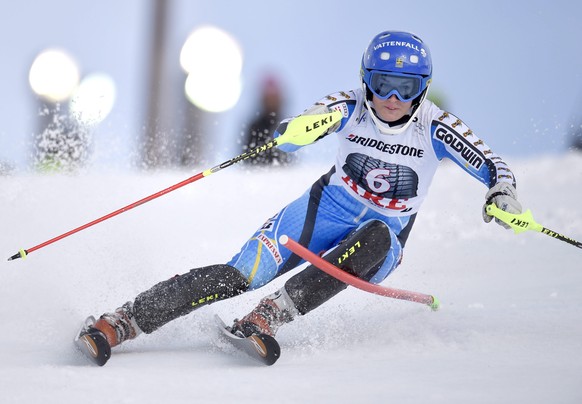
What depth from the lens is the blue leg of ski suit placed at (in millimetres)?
3604

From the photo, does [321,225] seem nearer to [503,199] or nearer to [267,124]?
[503,199]

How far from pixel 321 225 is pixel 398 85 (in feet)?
2.36

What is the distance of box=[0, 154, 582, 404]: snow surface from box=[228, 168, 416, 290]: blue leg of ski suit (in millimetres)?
323

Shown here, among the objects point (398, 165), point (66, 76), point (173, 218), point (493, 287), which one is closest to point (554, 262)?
point (493, 287)

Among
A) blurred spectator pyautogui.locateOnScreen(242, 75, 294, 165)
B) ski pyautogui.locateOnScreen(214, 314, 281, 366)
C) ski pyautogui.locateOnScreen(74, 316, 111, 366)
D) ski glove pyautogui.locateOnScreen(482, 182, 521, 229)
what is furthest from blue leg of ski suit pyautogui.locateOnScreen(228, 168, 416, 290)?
blurred spectator pyautogui.locateOnScreen(242, 75, 294, 165)

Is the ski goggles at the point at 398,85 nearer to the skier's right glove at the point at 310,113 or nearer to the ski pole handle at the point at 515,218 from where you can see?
the skier's right glove at the point at 310,113

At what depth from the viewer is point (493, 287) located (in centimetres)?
480

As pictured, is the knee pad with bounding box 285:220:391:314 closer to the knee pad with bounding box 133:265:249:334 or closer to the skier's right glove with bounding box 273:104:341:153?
the knee pad with bounding box 133:265:249:334

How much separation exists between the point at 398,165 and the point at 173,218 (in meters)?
3.39

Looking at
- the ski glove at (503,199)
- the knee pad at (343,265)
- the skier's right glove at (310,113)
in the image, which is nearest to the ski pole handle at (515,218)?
the ski glove at (503,199)

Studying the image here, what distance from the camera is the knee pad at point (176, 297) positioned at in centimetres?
321

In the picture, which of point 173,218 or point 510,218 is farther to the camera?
point 173,218

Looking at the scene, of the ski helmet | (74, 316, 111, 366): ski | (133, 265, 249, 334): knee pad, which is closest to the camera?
(74, 316, 111, 366): ski

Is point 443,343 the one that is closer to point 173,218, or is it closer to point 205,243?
point 205,243
